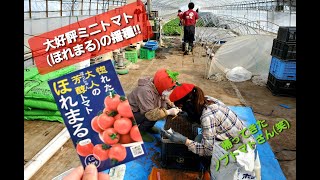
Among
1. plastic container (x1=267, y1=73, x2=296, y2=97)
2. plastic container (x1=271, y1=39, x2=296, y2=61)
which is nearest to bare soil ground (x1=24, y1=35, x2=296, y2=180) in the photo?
plastic container (x1=267, y1=73, x2=296, y2=97)

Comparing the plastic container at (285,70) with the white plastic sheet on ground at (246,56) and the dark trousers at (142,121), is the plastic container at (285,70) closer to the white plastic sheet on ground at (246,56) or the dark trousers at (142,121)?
the white plastic sheet on ground at (246,56)

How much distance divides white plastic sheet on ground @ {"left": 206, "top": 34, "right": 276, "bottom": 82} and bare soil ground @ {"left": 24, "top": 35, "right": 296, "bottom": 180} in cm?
56

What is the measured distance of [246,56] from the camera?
677 centimetres

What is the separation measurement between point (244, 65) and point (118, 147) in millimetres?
5823

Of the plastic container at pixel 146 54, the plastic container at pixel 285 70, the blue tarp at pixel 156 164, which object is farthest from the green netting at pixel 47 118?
the plastic container at pixel 146 54

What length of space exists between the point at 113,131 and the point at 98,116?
0.51 ft

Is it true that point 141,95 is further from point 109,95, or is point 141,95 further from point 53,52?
point 53,52

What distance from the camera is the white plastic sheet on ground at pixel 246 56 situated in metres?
6.64

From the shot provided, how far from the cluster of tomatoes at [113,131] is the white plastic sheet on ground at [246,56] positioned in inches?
203

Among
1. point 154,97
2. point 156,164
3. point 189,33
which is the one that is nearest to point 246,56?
point 189,33

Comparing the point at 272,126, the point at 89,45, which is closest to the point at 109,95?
the point at 272,126

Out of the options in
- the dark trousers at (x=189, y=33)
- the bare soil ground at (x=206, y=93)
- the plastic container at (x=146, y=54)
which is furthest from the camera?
the dark trousers at (x=189, y=33)

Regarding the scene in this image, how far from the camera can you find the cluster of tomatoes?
1.75 meters

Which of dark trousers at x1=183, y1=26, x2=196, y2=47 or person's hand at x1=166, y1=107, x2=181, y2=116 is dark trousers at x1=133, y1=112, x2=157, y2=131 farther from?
dark trousers at x1=183, y1=26, x2=196, y2=47
